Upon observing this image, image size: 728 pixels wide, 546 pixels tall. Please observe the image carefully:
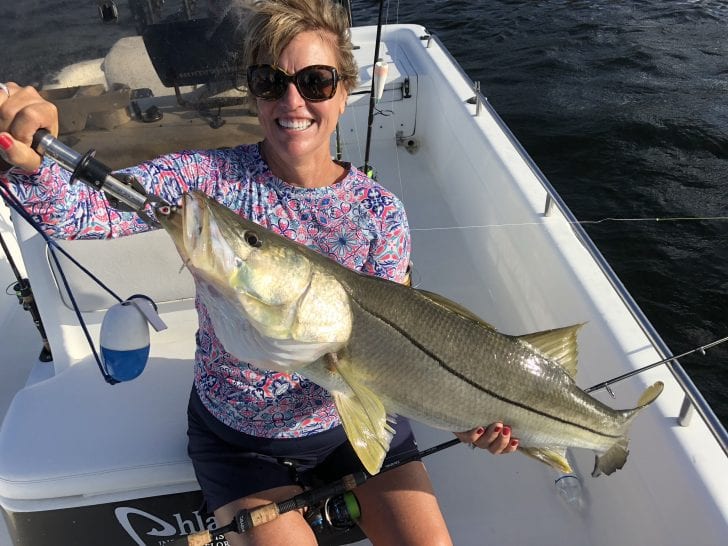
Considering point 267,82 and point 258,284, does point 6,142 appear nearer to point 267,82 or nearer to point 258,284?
point 258,284

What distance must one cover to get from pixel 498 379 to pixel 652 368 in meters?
0.83

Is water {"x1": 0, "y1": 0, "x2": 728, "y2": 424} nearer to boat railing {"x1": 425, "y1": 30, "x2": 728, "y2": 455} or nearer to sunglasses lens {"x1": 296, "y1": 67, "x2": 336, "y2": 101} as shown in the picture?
sunglasses lens {"x1": 296, "y1": 67, "x2": 336, "y2": 101}

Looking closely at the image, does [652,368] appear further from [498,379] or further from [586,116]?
[586,116]

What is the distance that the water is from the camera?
9.01 feet

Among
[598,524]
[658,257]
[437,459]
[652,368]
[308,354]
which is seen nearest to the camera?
[308,354]

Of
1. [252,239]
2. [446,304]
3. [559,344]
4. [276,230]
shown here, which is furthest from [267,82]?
[559,344]

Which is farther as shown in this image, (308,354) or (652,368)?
(652,368)

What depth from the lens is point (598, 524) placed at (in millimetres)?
2580

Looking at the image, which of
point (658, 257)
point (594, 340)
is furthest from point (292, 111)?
point (658, 257)

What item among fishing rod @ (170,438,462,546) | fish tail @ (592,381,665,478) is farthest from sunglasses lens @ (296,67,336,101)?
fish tail @ (592,381,665,478)

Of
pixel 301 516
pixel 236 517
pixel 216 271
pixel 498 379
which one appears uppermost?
pixel 216 271

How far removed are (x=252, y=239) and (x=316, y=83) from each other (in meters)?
0.71

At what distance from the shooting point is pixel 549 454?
2098 mm

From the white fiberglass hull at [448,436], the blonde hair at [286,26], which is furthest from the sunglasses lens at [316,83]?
the white fiberglass hull at [448,436]
